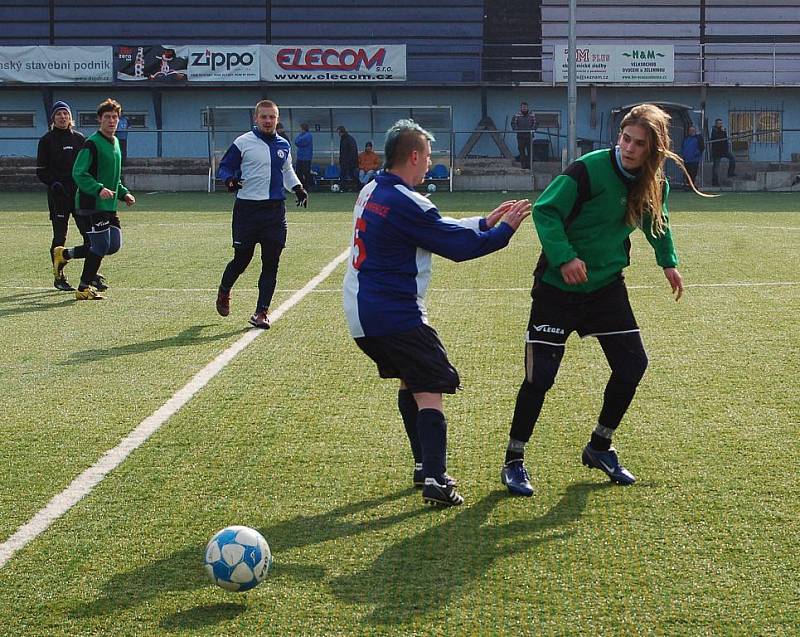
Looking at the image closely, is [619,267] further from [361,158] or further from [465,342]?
[361,158]

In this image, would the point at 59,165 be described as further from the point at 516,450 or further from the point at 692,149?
the point at 692,149

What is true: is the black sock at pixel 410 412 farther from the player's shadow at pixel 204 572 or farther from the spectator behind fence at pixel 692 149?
the spectator behind fence at pixel 692 149

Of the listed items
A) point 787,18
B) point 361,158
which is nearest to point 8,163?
point 361,158

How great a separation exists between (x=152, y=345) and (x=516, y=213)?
186 inches

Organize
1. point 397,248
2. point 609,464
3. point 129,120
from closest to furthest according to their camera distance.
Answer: point 397,248
point 609,464
point 129,120

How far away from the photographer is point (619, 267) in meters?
5.25

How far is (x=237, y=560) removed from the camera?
3.94m

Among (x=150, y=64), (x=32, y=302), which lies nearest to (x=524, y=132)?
(x=150, y=64)

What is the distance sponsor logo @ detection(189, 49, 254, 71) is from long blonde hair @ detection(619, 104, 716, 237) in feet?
102

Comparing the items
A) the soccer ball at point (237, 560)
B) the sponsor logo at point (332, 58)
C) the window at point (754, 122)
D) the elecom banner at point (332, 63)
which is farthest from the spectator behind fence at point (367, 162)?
the soccer ball at point (237, 560)

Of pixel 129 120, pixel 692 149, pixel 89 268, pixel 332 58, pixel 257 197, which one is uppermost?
pixel 332 58

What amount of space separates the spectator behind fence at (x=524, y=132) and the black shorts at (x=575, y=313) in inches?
1096

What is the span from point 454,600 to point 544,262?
1.82 m

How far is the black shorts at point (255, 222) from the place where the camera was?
32.9 feet
